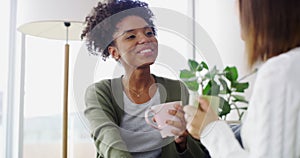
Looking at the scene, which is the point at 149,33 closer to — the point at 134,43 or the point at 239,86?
the point at 134,43

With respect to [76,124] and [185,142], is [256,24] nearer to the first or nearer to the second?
[185,142]

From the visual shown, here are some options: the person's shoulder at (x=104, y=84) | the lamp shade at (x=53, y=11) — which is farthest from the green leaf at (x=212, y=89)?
the lamp shade at (x=53, y=11)

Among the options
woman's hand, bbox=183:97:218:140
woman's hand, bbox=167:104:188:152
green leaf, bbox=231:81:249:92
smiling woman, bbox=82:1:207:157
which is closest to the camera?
woman's hand, bbox=183:97:218:140

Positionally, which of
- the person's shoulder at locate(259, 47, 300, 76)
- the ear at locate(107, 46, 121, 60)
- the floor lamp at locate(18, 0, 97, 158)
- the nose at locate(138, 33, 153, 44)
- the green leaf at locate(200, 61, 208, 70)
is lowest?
the person's shoulder at locate(259, 47, 300, 76)

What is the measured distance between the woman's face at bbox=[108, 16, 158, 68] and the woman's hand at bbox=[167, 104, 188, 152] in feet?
0.56

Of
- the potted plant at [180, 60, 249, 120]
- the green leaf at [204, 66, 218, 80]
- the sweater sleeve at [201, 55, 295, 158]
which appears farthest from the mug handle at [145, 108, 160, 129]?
the sweater sleeve at [201, 55, 295, 158]

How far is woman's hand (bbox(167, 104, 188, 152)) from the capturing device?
0.95 metres

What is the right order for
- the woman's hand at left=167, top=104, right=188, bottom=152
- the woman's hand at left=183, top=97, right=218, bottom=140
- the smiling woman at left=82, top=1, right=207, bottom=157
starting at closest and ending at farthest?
the woman's hand at left=183, top=97, right=218, bottom=140 < the woman's hand at left=167, top=104, right=188, bottom=152 < the smiling woman at left=82, top=1, right=207, bottom=157

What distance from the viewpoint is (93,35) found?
1154 millimetres

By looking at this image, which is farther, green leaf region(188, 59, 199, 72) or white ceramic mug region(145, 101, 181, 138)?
green leaf region(188, 59, 199, 72)

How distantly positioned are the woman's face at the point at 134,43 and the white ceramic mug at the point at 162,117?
0.13 metres

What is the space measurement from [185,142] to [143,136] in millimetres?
116

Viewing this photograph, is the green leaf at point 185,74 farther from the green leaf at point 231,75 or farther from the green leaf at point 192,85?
the green leaf at point 231,75

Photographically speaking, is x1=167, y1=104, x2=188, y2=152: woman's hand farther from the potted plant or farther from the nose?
the nose
